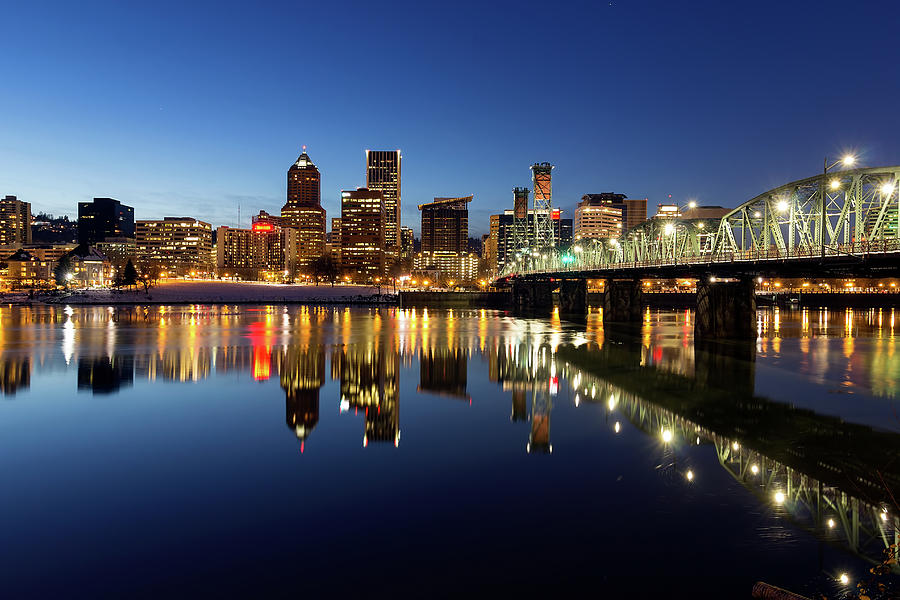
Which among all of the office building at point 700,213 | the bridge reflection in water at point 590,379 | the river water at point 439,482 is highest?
the office building at point 700,213

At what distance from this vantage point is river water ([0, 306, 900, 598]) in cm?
1179

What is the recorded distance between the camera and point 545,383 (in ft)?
115

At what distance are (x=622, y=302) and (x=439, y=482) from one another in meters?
83.6

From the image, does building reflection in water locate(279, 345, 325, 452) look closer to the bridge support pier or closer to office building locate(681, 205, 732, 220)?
office building locate(681, 205, 732, 220)

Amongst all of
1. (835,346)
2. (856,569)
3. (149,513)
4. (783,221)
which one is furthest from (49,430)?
(835,346)

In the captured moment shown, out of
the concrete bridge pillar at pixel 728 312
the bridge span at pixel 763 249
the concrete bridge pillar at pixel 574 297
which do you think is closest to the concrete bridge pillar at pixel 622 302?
the bridge span at pixel 763 249

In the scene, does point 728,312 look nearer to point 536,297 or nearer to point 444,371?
point 444,371

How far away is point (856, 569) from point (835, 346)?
5538cm

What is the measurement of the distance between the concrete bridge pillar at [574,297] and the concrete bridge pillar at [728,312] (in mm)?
59886

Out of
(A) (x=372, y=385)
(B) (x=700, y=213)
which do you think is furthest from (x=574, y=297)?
(A) (x=372, y=385)

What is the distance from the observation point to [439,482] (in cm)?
1731

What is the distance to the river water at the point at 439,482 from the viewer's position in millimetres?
11789

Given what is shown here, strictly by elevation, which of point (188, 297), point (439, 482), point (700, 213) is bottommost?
point (439, 482)

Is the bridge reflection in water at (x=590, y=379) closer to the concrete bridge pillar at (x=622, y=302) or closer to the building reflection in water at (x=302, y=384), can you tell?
the building reflection in water at (x=302, y=384)
